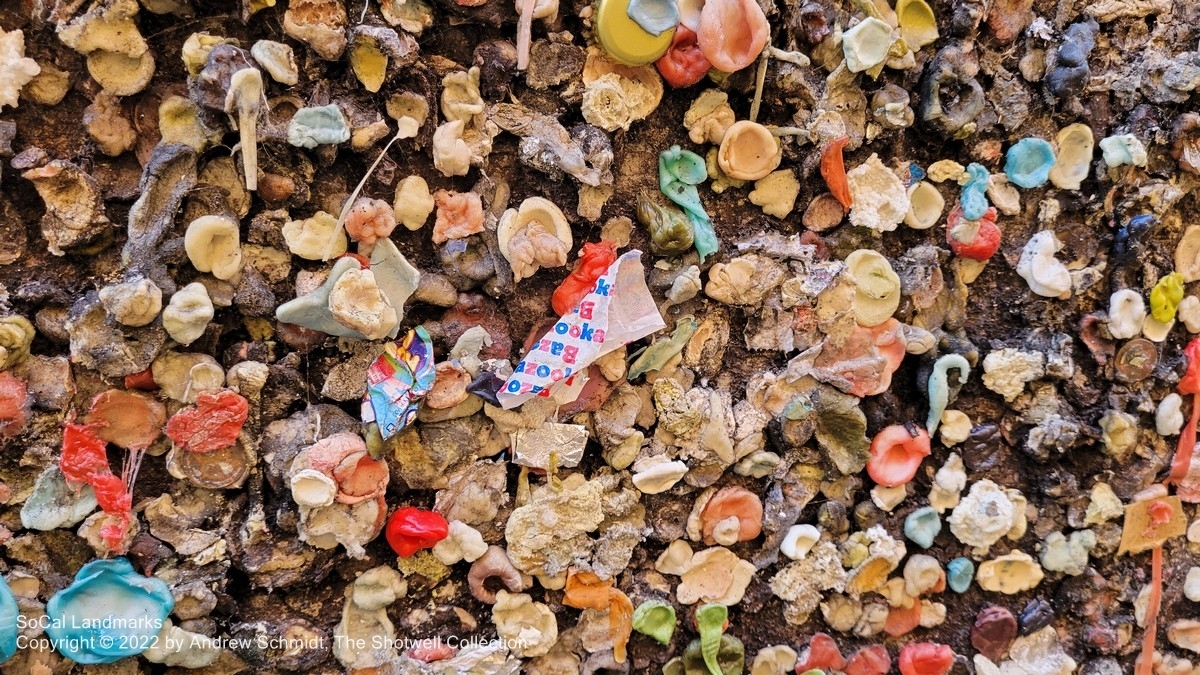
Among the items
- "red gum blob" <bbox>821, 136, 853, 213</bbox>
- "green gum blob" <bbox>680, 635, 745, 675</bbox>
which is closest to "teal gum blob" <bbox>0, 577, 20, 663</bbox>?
"green gum blob" <bbox>680, 635, 745, 675</bbox>

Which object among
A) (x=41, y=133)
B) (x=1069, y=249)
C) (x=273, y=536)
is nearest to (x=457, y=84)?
(x=41, y=133)

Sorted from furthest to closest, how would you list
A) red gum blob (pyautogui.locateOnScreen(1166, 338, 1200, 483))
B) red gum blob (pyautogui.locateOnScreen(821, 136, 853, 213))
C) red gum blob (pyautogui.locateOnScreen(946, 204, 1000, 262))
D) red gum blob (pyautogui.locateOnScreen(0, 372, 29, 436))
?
red gum blob (pyautogui.locateOnScreen(1166, 338, 1200, 483))
red gum blob (pyautogui.locateOnScreen(946, 204, 1000, 262))
red gum blob (pyautogui.locateOnScreen(821, 136, 853, 213))
red gum blob (pyautogui.locateOnScreen(0, 372, 29, 436))

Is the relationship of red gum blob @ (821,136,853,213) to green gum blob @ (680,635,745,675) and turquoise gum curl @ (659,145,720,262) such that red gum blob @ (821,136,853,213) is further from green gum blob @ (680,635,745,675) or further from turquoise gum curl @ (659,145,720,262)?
green gum blob @ (680,635,745,675)

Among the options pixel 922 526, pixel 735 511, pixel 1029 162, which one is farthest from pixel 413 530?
pixel 1029 162

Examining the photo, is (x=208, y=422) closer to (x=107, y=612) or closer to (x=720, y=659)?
(x=107, y=612)

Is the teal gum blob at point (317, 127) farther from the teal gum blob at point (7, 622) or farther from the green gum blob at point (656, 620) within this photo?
the green gum blob at point (656, 620)

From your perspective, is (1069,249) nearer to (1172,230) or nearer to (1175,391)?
(1172,230)
